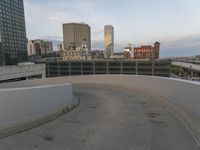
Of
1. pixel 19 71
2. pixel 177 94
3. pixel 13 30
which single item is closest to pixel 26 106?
pixel 177 94

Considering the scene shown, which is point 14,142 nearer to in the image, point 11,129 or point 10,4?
point 11,129

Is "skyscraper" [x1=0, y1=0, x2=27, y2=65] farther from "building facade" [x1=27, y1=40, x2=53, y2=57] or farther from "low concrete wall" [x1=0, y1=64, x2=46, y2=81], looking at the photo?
"low concrete wall" [x1=0, y1=64, x2=46, y2=81]

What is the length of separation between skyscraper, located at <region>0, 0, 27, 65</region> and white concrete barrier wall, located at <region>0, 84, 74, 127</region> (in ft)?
283

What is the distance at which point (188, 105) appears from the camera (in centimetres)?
833

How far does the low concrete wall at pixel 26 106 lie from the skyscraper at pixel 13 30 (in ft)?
283

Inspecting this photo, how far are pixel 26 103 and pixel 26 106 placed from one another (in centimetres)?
11

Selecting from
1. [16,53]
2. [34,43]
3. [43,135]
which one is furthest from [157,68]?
[34,43]

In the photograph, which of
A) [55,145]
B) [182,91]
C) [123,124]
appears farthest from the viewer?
[182,91]

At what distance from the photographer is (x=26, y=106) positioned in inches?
282

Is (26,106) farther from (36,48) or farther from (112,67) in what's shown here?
(36,48)

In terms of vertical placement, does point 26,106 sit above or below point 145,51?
below

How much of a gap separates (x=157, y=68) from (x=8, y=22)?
72279 mm

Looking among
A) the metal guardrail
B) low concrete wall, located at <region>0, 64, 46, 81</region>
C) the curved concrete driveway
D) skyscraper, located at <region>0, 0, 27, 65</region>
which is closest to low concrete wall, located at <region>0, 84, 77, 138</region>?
the curved concrete driveway

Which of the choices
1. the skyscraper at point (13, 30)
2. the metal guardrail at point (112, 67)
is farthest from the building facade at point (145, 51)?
the skyscraper at point (13, 30)
